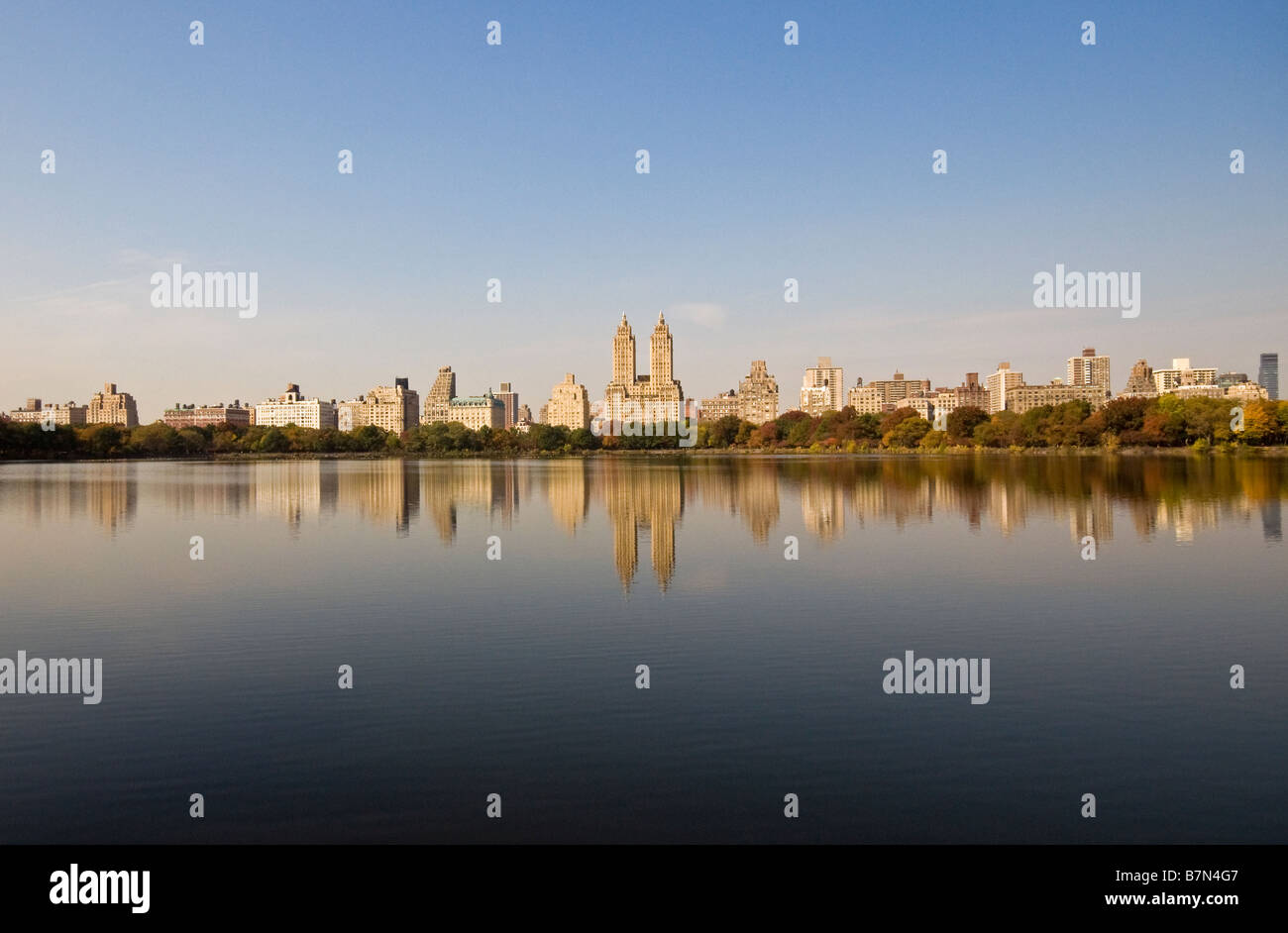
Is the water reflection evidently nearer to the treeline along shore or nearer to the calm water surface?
the calm water surface

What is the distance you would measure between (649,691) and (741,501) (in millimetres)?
37347

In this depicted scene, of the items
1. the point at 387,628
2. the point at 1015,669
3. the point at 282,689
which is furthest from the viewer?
the point at 387,628

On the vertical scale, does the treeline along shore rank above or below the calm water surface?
above

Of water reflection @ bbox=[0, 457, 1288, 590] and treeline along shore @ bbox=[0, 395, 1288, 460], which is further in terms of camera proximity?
treeline along shore @ bbox=[0, 395, 1288, 460]

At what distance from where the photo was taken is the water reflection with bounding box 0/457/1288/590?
36656 mm

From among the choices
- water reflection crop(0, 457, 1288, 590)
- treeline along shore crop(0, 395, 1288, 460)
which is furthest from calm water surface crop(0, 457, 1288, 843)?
treeline along shore crop(0, 395, 1288, 460)

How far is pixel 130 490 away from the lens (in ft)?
208

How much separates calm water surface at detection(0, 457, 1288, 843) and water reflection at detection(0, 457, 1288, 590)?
3310mm

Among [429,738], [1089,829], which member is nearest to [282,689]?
[429,738]

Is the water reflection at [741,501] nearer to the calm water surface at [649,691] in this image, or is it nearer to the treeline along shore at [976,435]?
the calm water surface at [649,691]

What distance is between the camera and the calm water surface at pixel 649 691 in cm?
1004
